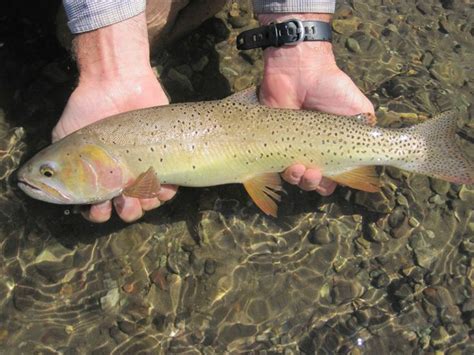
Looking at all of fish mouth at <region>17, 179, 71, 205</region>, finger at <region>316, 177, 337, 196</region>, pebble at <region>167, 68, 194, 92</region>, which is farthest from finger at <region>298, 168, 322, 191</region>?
pebble at <region>167, 68, 194, 92</region>

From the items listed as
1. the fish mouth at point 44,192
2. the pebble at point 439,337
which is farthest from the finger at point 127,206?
the pebble at point 439,337

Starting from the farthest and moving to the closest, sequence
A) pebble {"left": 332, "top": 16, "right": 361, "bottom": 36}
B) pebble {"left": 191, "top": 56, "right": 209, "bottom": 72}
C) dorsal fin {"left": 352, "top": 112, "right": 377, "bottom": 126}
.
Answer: pebble {"left": 332, "top": 16, "right": 361, "bottom": 36} → pebble {"left": 191, "top": 56, "right": 209, "bottom": 72} → dorsal fin {"left": 352, "top": 112, "right": 377, "bottom": 126}

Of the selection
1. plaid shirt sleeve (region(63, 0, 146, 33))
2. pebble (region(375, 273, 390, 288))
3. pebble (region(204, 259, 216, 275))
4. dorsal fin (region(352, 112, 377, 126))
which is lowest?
pebble (region(375, 273, 390, 288))

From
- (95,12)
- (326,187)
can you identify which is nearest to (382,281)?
(326,187)

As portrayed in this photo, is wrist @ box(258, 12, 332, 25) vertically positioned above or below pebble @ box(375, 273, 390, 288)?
above

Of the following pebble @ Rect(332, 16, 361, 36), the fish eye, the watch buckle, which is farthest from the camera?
pebble @ Rect(332, 16, 361, 36)

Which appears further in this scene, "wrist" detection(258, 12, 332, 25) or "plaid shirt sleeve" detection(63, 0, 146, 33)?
"wrist" detection(258, 12, 332, 25)

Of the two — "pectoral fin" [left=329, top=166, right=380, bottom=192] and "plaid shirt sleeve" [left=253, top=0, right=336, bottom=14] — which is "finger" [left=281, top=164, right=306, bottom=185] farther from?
"plaid shirt sleeve" [left=253, top=0, right=336, bottom=14]

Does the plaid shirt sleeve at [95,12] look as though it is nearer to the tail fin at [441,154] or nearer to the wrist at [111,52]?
the wrist at [111,52]
